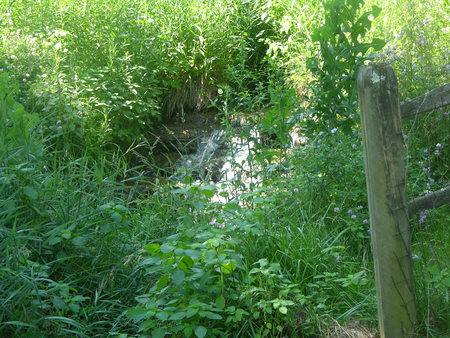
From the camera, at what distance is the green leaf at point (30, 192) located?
11.4 feet

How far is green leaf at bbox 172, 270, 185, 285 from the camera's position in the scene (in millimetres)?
2900

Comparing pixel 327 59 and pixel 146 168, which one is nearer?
pixel 327 59

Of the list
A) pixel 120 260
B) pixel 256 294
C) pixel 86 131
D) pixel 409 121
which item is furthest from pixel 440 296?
pixel 86 131

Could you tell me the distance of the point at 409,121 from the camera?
5172 millimetres

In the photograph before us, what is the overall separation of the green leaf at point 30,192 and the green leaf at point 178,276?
3.55ft

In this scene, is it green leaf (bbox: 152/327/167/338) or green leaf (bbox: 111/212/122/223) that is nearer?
green leaf (bbox: 152/327/167/338)

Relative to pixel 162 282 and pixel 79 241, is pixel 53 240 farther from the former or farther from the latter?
pixel 162 282

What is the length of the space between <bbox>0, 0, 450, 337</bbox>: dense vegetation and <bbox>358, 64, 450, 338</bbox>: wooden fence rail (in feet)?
0.87

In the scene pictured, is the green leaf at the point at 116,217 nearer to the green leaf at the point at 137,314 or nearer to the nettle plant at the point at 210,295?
the nettle plant at the point at 210,295

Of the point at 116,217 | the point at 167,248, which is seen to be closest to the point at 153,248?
the point at 167,248

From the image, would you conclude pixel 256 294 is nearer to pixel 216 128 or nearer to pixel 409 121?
pixel 409 121

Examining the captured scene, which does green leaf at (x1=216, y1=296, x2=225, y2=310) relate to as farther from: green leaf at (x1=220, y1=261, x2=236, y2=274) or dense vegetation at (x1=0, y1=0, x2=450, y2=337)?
green leaf at (x1=220, y1=261, x2=236, y2=274)

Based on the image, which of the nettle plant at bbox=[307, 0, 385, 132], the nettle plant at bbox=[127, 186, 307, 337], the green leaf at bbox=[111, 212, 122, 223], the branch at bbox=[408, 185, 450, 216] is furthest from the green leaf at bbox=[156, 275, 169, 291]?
the nettle plant at bbox=[307, 0, 385, 132]

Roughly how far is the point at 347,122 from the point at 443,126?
0.92 meters
